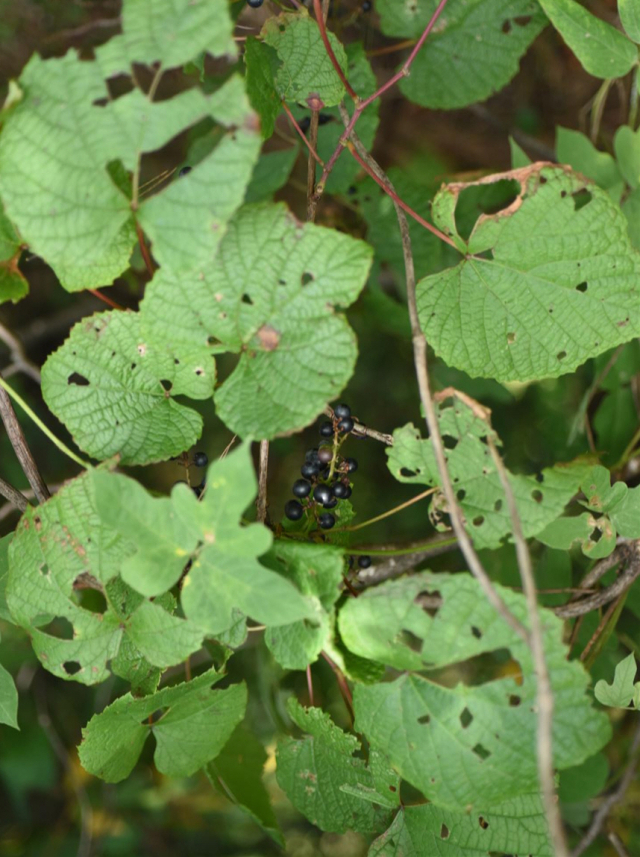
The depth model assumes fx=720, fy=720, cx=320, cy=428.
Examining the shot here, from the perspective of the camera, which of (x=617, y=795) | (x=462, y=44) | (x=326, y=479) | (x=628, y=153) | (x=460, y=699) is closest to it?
(x=460, y=699)

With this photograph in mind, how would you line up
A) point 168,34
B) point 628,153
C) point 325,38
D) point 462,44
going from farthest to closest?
point 462,44 < point 628,153 < point 325,38 < point 168,34

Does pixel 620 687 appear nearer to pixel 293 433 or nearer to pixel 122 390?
pixel 293 433

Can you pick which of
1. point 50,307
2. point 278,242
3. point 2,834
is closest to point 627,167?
point 278,242

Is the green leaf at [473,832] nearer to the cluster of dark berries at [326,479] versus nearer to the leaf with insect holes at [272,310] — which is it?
the cluster of dark berries at [326,479]

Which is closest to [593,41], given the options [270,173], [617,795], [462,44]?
[462,44]

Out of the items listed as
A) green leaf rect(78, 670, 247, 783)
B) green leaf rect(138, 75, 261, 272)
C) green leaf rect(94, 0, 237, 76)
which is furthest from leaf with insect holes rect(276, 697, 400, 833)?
green leaf rect(94, 0, 237, 76)

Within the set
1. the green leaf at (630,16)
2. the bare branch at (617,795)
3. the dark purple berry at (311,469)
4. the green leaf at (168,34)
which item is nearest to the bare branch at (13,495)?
the dark purple berry at (311,469)
